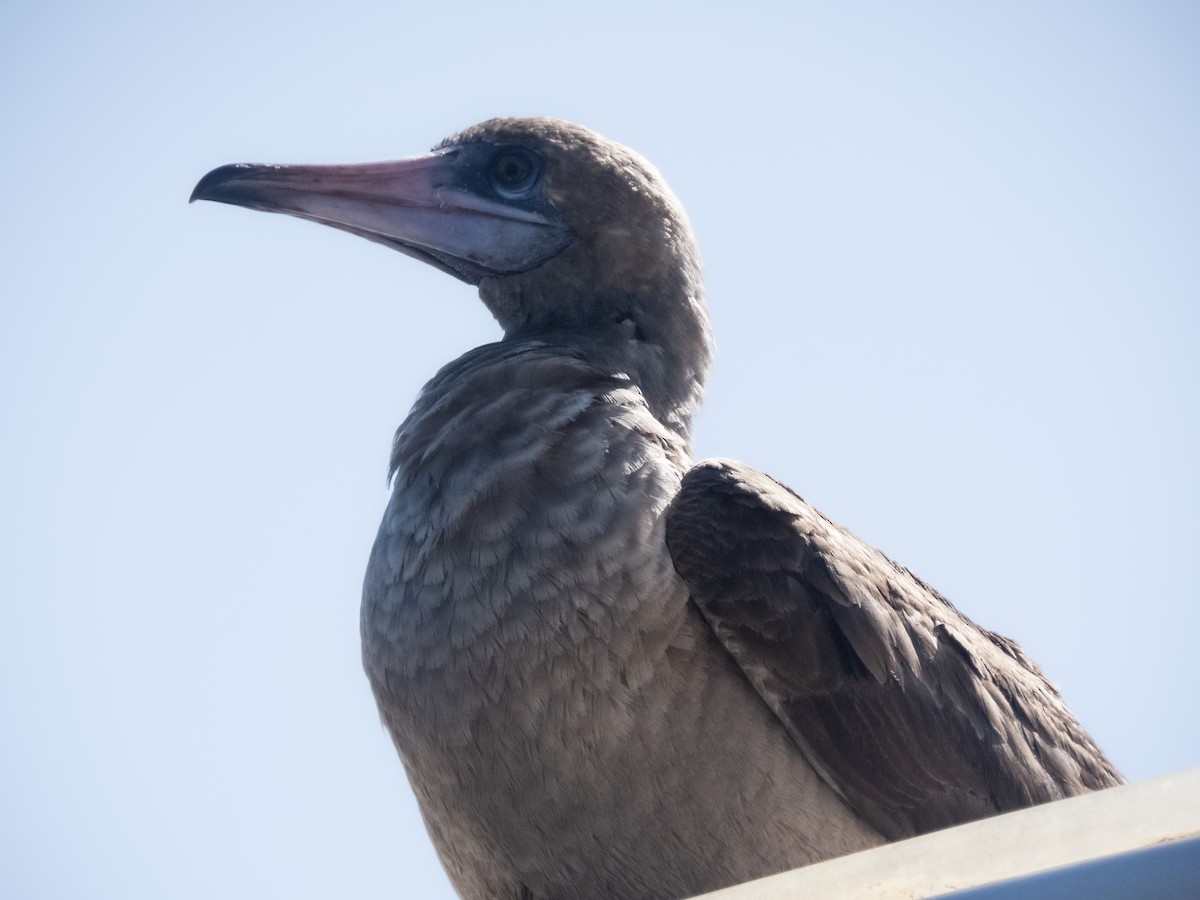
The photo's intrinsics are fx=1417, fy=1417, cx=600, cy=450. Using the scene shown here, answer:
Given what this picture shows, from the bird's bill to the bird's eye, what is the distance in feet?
0.29

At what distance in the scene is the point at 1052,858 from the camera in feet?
6.14

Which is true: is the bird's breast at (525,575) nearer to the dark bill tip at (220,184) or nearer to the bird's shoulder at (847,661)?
the bird's shoulder at (847,661)

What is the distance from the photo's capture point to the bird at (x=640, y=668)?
4117 millimetres

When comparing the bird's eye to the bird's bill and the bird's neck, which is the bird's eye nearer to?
the bird's bill

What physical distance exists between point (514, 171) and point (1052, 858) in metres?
4.45

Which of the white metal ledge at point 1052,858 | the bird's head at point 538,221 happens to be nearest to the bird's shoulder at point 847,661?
the bird's head at point 538,221

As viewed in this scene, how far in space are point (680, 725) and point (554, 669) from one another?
0.40 m

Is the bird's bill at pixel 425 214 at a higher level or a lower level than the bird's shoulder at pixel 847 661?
higher

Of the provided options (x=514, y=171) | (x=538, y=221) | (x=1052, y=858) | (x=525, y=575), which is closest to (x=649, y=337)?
(x=538, y=221)

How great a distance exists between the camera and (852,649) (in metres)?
4.41

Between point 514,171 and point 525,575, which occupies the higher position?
point 514,171

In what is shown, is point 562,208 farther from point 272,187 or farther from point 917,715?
point 917,715

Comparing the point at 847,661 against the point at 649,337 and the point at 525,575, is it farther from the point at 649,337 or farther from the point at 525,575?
the point at 649,337

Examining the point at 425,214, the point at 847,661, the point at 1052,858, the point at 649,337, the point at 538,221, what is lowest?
the point at 1052,858
